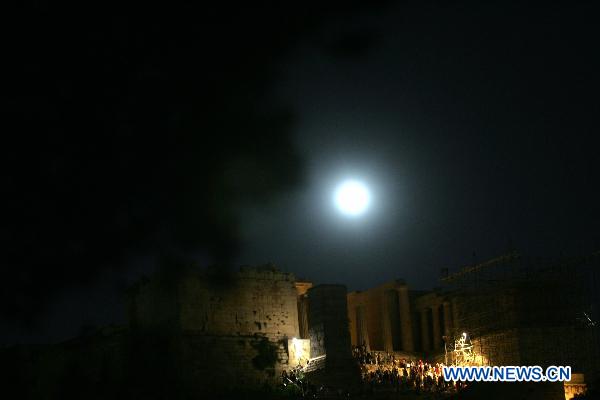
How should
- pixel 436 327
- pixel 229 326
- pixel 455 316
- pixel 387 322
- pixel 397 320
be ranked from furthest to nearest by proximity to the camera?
pixel 397 320 < pixel 387 322 < pixel 436 327 < pixel 455 316 < pixel 229 326

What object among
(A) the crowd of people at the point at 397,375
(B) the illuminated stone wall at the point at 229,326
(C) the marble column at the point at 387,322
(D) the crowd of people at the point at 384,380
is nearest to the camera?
(D) the crowd of people at the point at 384,380

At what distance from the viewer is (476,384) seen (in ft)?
85.4

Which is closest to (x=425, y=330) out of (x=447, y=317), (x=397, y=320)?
(x=397, y=320)

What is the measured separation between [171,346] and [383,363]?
27.5ft

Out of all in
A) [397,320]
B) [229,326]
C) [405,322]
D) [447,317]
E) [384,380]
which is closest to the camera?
[384,380]

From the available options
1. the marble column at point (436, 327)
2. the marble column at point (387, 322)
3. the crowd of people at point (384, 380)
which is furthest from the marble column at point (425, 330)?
the crowd of people at point (384, 380)

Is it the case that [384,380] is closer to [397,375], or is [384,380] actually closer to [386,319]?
[397,375]

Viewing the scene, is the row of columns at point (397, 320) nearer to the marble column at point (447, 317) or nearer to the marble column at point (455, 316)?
the marble column at point (447, 317)

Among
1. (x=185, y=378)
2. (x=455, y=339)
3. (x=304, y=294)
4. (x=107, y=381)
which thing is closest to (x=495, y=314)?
(x=455, y=339)

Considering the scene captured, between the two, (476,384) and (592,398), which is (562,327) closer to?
(476,384)

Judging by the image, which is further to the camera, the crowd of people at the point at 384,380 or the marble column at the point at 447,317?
the marble column at the point at 447,317

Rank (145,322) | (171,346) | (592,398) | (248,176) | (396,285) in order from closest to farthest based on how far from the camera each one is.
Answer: (248,176), (592,398), (171,346), (145,322), (396,285)

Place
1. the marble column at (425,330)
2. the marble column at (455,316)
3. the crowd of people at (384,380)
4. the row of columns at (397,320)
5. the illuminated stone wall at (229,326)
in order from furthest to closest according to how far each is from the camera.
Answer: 1. the marble column at (425,330)
2. the row of columns at (397,320)
3. the marble column at (455,316)
4. the illuminated stone wall at (229,326)
5. the crowd of people at (384,380)

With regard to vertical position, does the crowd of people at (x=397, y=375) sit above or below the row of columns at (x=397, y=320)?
below
